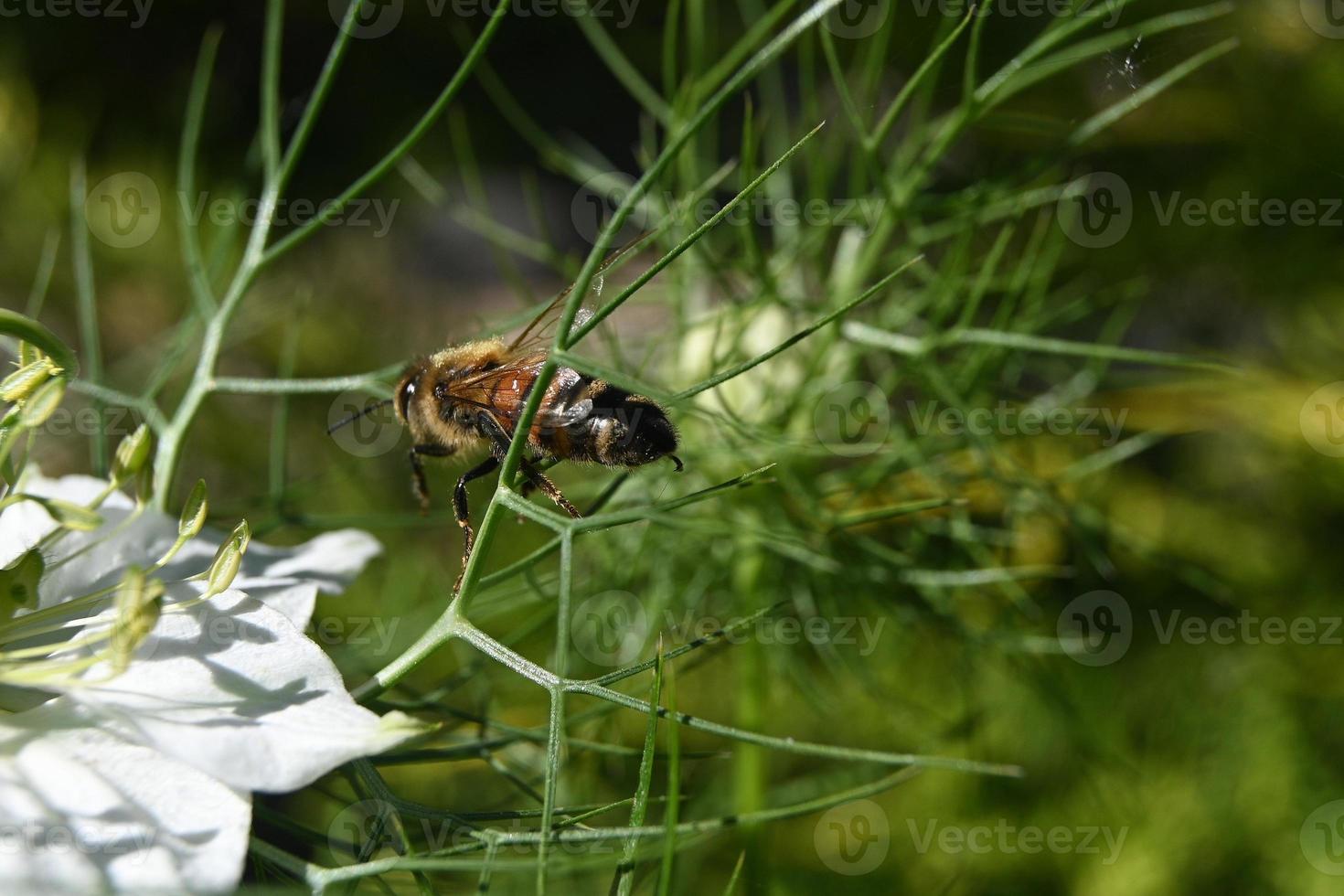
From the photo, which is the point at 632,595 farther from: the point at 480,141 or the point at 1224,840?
the point at 480,141

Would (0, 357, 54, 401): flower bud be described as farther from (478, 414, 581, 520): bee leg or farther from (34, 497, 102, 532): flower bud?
(478, 414, 581, 520): bee leg

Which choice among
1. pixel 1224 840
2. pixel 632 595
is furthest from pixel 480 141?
pixel 1224 840

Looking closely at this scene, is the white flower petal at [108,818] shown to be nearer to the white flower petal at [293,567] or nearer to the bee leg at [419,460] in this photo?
the white flower petal at [293,567]

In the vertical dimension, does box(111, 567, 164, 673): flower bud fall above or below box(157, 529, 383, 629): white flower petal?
above

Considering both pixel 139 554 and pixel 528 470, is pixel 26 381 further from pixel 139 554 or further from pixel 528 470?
pixel 528 470

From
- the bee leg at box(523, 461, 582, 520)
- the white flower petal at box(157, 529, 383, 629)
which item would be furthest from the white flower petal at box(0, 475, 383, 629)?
the bee leg at box(523, 461, 582, 520)

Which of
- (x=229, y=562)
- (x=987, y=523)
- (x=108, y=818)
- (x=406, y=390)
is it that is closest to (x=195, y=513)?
(x=229, y=562)
